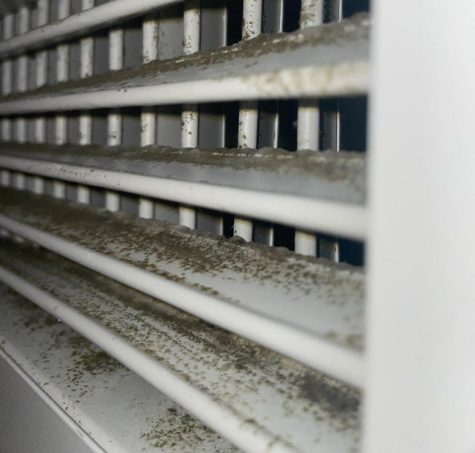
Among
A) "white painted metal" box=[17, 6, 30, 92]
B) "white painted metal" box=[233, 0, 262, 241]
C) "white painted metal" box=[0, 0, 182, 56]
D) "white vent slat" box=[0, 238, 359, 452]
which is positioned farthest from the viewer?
"white painted metal" box=[17, 6, 30, 92]

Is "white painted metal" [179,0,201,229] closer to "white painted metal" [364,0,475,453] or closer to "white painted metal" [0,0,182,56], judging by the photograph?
"white painted metal" [0,0,182,56]

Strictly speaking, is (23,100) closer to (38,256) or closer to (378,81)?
(38,256)

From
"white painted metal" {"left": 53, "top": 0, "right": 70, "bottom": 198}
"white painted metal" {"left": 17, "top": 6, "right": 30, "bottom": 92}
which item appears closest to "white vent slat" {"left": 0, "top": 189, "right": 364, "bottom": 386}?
"white painted metal" {"left": 53, "top": 0, "right": 70, "bottom": 198}

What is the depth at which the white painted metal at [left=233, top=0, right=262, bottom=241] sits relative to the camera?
86cm

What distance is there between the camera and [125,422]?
816 mm

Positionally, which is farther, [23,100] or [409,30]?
[23,100]

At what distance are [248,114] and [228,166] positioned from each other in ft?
0.56

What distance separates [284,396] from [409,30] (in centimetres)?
38

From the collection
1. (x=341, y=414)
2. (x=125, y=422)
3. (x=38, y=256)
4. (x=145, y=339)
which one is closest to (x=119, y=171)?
(x=145, y=339)

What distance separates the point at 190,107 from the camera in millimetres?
993

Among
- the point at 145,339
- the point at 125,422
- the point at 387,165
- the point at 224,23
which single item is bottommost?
the point at 125,422

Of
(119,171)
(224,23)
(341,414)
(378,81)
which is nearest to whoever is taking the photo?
(378,81)

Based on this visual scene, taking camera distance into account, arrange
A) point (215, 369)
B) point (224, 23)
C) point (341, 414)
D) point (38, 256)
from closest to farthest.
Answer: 1. point (341, 414)
2. point (215, 369)
3. point (224, 23)
4. point (38, 256)

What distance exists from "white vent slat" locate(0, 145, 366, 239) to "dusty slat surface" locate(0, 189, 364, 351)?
93mm
